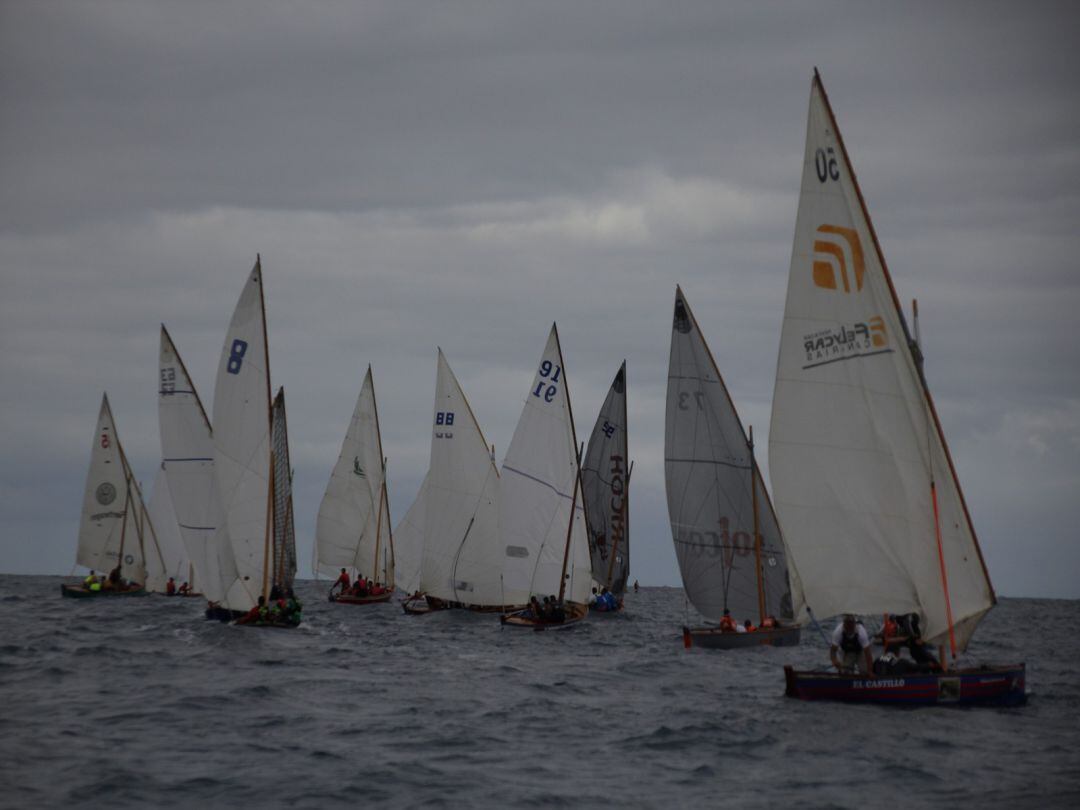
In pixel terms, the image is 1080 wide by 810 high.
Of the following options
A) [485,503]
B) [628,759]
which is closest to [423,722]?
[628,759]

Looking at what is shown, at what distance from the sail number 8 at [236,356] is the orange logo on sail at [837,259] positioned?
951 inches

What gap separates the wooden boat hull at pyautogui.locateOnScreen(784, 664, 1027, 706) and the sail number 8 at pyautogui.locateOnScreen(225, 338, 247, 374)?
26.1 m

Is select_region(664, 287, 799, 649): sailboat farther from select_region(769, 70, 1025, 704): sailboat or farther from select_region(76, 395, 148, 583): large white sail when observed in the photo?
select_region(76, 395, 148, 583): large white sail

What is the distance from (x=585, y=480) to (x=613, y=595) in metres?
7.19

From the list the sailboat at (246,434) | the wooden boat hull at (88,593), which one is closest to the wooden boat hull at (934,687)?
the sailboat at (246,434)

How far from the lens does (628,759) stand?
82.2 feet

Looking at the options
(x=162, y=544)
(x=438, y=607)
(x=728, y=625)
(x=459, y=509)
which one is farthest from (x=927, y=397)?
(x=162, y=544)

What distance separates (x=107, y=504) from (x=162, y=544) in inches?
179

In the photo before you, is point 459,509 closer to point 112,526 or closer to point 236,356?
point 236,356

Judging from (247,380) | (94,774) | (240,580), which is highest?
(247,380)

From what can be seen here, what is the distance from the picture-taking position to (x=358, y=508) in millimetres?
81688

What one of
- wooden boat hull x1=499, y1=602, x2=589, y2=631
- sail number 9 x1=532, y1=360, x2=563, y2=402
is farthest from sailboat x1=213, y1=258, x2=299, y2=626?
sail number 9 x1=532, y1=360, x2=563, y2=402

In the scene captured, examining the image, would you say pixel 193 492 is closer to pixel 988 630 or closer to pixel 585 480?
pixel 585 480

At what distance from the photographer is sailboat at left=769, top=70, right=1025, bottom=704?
29.0 metres
